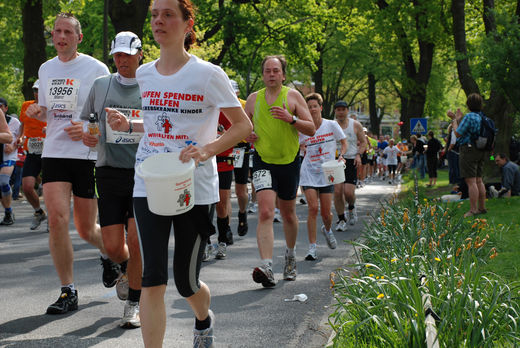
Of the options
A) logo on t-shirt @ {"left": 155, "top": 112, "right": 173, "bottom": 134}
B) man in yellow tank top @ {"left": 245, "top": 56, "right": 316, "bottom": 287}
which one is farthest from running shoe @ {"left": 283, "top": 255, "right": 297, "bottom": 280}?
logo on t-shirt @ {"left": 155, "top": 112, "right": 173, "bottom": 134}

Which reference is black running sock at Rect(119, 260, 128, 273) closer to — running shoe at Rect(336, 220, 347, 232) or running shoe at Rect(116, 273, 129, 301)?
running shoe at Rect(116, 273, 129, 301)

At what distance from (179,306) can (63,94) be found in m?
1.95

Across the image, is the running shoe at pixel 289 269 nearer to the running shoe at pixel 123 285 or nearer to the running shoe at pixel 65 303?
the running shoe at pixel 123 285

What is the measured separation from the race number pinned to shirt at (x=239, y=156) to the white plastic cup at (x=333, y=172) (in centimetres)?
160

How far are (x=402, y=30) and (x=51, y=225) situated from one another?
26976 mm

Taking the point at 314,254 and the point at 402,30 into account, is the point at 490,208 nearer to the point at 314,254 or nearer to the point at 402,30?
the point at 314,254

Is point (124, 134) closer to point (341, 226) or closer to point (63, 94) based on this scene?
point (63, 94)

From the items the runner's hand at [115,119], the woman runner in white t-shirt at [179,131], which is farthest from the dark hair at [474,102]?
the woman runner in white t-shirt at [179,131]

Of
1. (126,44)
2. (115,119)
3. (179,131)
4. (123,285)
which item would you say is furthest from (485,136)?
(179,131)

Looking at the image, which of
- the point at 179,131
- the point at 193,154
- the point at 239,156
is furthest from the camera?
the point at 239,156

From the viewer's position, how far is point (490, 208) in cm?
1382

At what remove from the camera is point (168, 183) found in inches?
147

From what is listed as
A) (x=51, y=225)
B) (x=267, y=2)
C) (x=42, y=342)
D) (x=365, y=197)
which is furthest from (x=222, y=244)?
(x=267, y=2)

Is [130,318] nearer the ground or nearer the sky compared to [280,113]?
nearer the ground
